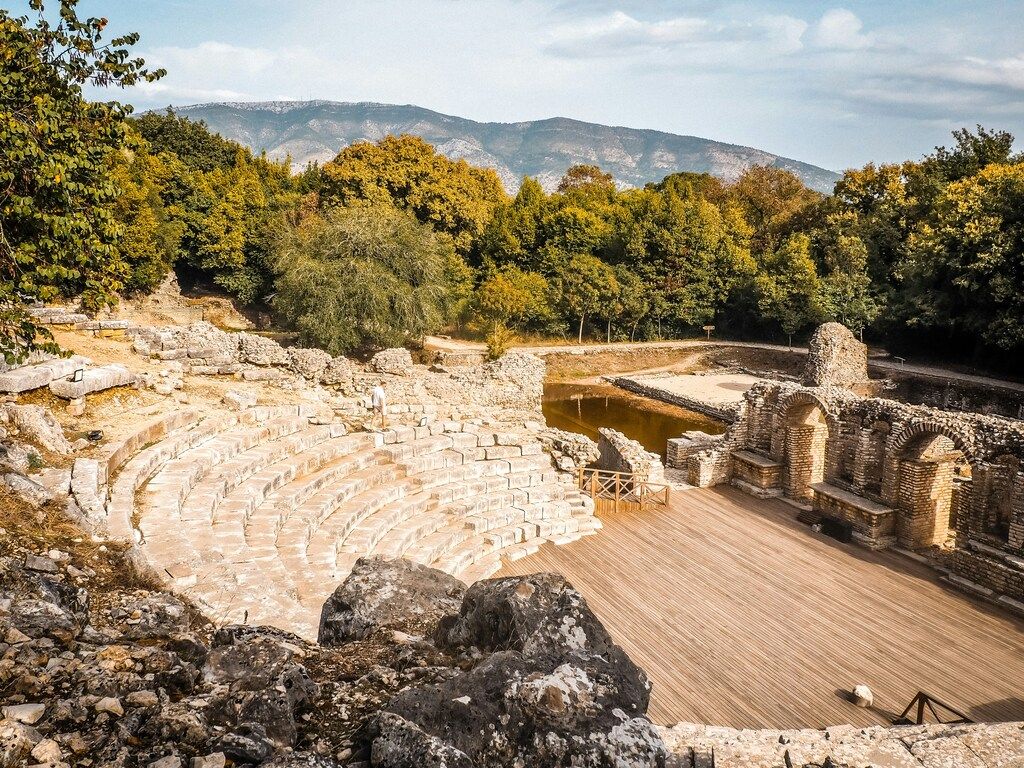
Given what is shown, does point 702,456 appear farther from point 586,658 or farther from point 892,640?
point 586,658

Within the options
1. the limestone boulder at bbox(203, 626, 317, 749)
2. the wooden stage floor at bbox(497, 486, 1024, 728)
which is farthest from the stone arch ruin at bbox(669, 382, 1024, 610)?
the limestone boulder at bbox(203, 626, 317, 749)

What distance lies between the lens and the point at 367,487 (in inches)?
479

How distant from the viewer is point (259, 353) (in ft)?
60.0

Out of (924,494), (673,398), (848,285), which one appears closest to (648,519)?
(924,494)

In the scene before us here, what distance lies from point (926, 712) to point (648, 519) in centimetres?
640

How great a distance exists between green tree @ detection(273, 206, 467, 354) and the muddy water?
6483 mm

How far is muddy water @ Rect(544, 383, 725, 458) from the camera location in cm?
2397

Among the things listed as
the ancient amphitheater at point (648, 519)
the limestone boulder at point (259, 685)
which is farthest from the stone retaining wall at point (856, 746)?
the limestone boulder at point (259, 685)

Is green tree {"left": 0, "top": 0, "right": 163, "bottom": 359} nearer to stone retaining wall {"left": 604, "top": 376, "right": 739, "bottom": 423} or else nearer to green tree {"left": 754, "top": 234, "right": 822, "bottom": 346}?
stone retaining wall {"left": 604, "top": 376, "right": 739, "bottom": 423}

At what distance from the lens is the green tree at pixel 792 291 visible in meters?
35.9

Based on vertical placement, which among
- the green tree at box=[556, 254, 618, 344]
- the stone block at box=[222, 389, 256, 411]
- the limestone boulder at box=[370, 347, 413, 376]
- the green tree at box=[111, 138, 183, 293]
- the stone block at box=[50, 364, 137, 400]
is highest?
the green tree at box=[111, 138, 183, 293]

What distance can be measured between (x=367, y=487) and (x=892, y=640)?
28.3ft

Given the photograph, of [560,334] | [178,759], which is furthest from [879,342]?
[178,759]

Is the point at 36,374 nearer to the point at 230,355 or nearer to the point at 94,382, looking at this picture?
the point at 94,382
